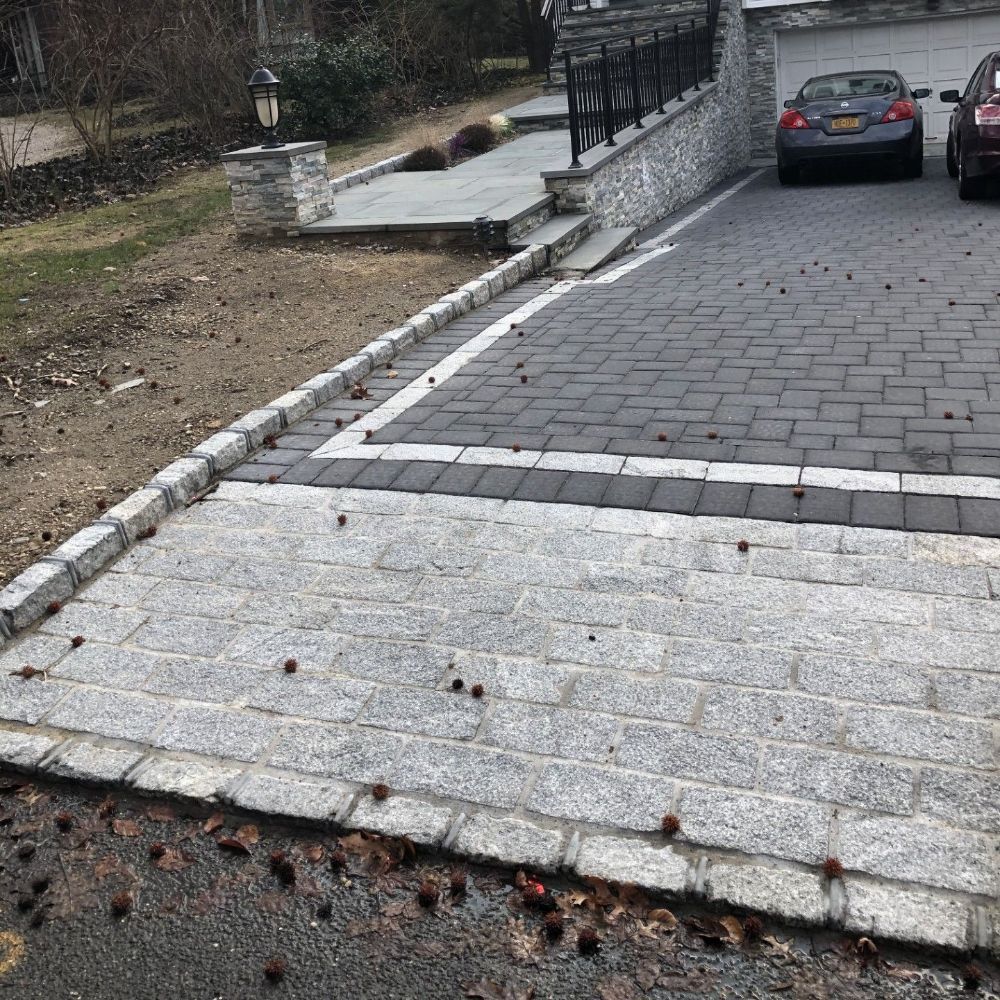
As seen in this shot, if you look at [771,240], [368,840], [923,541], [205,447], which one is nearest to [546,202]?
[771,240]

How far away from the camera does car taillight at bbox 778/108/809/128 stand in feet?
48.1

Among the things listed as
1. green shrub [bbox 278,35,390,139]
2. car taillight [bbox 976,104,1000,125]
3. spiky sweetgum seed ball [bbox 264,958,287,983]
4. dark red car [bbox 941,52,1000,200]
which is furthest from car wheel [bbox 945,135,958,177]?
spiky sweetgum seed ball [bbox 264,958,287,983]

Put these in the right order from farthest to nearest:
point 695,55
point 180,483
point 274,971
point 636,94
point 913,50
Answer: point 913,50
point 695,55
point 636,94
point 180,483
point 274,971

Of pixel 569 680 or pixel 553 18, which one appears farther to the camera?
pixel 553 18

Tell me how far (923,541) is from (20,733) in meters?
3.64

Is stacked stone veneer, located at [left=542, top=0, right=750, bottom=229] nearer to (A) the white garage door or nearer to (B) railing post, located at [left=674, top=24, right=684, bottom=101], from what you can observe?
(B) railing post, located at [left=674, top=24, right=684, bottom=101]

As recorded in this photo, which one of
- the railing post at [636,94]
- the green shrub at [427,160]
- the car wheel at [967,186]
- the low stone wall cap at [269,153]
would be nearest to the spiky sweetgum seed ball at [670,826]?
the low stone wall cap at [269,153]

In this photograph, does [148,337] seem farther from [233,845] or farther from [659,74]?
[659,74]

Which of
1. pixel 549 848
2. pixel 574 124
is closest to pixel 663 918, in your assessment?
pixel 549 848

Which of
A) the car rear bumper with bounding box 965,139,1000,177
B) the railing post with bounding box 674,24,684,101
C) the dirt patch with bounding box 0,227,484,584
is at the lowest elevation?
the dirt patch with bounding box 0,227,484,584

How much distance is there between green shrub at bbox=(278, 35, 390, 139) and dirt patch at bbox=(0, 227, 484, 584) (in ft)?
23.5

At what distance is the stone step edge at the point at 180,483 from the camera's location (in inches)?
185

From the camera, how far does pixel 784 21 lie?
62.8ft

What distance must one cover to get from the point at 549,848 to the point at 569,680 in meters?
0.86
